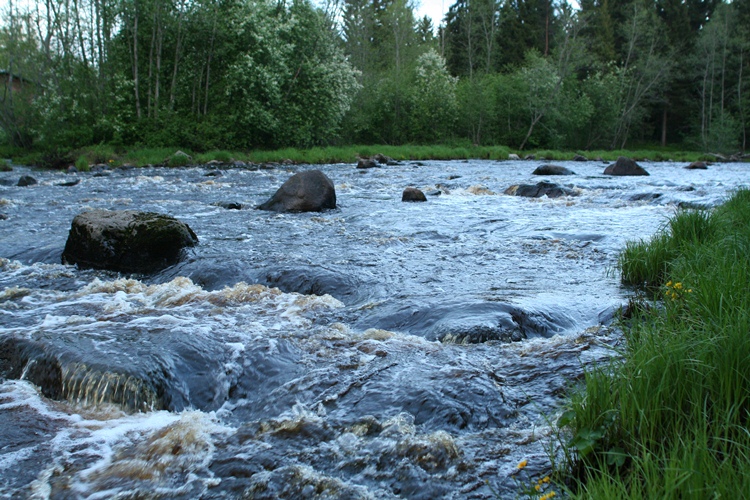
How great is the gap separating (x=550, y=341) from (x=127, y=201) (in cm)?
1112

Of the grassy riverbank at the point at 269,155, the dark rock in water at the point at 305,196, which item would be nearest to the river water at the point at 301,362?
the dark rock in water at the point at 305,196

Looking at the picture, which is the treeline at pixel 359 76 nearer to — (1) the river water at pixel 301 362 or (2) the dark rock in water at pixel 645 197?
(2) the dark rock in water at pixel 645 197

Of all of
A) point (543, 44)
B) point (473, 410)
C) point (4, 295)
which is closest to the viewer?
point (473, 410)

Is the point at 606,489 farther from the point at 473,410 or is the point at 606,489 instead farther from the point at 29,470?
the point at 29,470

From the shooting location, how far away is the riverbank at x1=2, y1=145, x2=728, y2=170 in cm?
2497

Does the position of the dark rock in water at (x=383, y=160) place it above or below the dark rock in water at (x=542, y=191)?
above

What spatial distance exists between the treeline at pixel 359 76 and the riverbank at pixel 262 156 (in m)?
2.08

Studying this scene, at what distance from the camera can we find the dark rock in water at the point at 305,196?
12523 mm

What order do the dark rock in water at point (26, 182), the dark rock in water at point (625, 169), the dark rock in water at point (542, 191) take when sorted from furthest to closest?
the dark rock in water at point (625, 169)
the dark rock in water at point (26, 182)
the dark rock in water at point (542, 191)

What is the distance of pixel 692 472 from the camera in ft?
6.61

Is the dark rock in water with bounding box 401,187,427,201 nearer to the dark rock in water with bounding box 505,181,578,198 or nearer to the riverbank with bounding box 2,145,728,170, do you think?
the dark rock in water with bounding box 505,181,578,198

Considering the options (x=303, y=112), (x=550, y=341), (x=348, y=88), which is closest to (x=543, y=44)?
(x=348, y=88)

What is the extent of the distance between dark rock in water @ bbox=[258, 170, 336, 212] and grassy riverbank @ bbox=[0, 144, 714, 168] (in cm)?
1329

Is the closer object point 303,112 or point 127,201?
point 127,201
